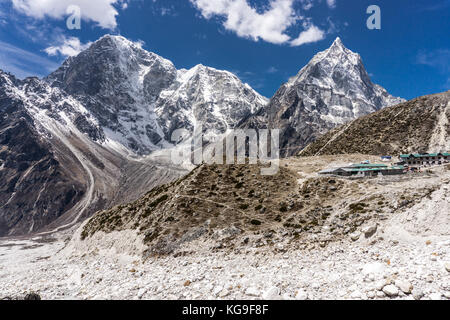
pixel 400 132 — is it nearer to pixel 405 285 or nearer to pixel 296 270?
A: pixel 296 270

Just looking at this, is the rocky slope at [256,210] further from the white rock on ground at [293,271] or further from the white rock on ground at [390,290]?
the white rock on ground at [390,290]

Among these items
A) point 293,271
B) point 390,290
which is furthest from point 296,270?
point 390,290

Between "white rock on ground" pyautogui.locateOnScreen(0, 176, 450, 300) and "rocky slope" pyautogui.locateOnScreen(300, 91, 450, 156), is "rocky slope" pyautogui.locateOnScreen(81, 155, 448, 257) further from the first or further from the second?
"rocky slope" pyautogui.locateOnScreen(300, 91, 450, 156)

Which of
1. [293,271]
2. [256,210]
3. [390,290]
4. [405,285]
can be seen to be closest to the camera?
[390,290]

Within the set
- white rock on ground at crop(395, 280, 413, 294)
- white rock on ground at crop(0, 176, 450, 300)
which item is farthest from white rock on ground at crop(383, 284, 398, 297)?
white rock on ground at crop(395, 280, 413, 294)

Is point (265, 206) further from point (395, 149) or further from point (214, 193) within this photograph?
point (395, 149)
